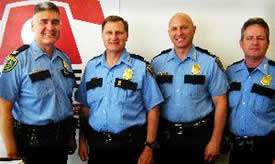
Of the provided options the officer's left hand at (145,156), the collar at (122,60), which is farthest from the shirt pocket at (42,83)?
the officer's left hand at (145,156)

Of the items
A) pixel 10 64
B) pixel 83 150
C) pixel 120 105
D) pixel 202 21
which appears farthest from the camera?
pixel 202 21

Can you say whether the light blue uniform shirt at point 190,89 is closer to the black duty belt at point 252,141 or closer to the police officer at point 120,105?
the police officer at point 120,105

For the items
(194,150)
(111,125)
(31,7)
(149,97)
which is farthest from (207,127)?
(31,7)

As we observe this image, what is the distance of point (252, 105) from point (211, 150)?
45 cm

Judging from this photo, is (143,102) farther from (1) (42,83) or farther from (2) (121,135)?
(1) (42,83)

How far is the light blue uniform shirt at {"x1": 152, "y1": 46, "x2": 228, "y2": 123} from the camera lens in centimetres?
231

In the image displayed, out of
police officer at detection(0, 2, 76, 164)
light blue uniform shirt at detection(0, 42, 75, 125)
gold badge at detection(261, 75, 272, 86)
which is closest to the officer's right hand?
police officer at detection(0, 2, 76, 164)

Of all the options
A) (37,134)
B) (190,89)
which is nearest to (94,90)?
(37,134)

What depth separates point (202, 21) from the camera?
282 cm

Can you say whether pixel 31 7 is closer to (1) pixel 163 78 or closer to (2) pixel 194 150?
(1) pixel 163 78

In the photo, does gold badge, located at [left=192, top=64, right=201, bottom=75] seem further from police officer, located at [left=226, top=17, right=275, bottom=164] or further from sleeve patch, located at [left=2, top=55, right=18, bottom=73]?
sleeve patch, located at [left=2, top=55, right=18, bottom=73]

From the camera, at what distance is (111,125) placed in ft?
7.22

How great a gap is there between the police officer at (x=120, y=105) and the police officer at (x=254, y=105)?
2.02ft

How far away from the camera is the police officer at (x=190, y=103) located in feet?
7.56
